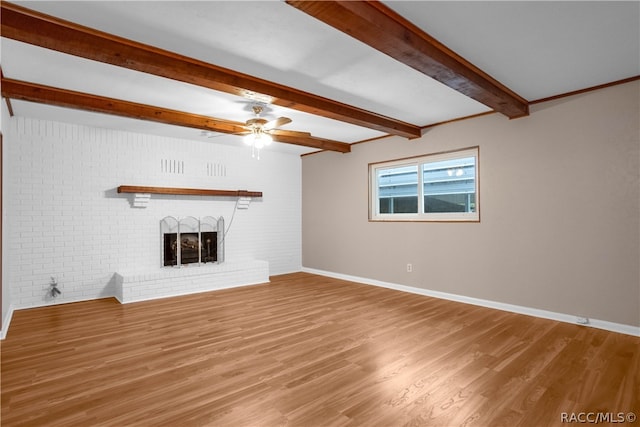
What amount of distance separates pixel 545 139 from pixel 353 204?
122 inches

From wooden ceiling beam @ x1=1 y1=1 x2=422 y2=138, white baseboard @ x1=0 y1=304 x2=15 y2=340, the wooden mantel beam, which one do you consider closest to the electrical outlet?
wooden ceiling beam @ x1=1 y1=1 x2=422 y2=138

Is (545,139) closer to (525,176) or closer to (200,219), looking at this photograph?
(525,176)

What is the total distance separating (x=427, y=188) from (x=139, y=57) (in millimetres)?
4067

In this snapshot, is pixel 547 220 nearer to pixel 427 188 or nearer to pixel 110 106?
pixel 427 188

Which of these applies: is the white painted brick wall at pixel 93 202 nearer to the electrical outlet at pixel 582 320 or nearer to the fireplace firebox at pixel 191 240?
the fireplace firebox at pixel 191 240

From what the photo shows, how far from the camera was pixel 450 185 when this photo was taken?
190 inches

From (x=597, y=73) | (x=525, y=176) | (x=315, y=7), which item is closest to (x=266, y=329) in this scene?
(x=315, y=7)

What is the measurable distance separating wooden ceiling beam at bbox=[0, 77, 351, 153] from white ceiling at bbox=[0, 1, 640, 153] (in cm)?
11

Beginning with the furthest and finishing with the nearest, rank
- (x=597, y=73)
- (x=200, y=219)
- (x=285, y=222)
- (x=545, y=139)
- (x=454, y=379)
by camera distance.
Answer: (x=285, y=222)
(x=200, y=219)
(x=545, y=139)
(x=597, y=73)
(x=454, y=379)

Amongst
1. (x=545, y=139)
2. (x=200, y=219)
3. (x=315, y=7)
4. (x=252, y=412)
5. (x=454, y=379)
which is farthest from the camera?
(x=200, y=219)

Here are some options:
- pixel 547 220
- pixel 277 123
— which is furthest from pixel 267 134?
pixel 547 220

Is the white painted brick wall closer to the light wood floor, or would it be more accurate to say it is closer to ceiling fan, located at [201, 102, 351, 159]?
the light wood floor

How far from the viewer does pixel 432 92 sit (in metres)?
3.60

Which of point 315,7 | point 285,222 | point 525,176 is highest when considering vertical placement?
point 315,7
